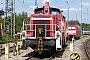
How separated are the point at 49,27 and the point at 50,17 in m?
0.73

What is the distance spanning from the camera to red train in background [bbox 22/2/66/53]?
16.0 meters

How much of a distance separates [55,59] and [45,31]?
2111mm

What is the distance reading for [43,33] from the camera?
1673 cm

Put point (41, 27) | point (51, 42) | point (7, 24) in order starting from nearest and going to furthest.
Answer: point (51, 42) < point (41, 27) < point (7, 24)

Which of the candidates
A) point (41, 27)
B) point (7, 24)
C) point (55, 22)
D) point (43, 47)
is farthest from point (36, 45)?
point (7, 24)

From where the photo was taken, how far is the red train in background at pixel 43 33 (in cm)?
1603

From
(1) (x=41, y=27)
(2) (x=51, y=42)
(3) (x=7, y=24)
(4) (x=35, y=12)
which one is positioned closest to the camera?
(2) (x=51, y=42)

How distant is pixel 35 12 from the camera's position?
18.4 metres

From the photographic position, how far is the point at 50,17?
16984 millimetres

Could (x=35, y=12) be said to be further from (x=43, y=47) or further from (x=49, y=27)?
(x=43, y=47)

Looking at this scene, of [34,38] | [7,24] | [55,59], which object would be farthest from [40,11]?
[7,24]

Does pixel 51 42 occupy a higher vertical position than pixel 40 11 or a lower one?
lower

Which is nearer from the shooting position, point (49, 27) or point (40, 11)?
point (49, 27)

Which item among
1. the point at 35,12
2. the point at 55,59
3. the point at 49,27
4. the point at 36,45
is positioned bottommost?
the point at 55,59
